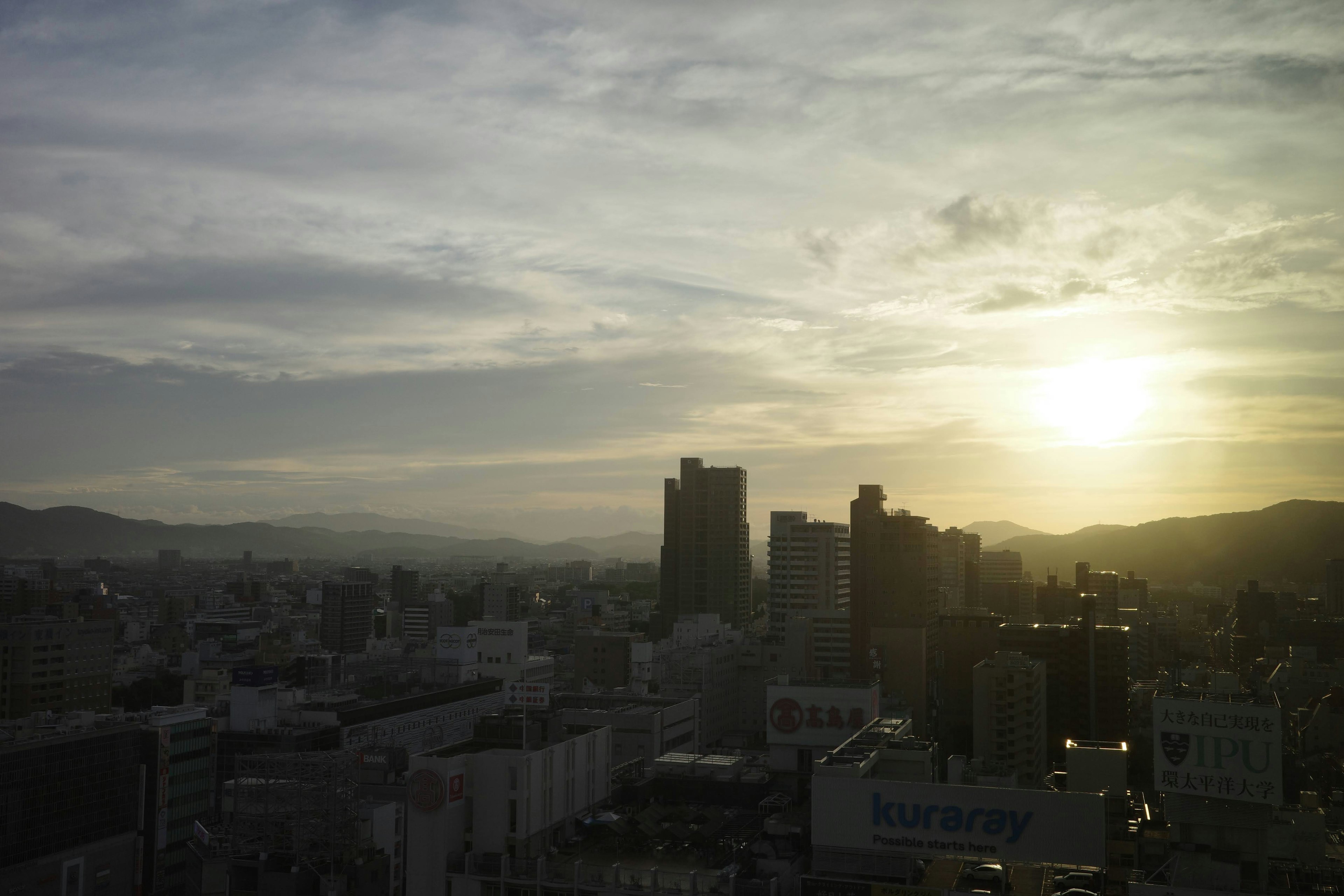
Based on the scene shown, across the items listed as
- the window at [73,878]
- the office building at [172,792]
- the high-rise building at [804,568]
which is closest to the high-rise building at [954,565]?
the high-rise building at [804,568]

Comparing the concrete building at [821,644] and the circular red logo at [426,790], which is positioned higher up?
the circular red logo at [426,790]

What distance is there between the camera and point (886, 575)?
6369 centimetres

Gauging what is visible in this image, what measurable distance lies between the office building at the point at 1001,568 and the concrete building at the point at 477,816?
116m

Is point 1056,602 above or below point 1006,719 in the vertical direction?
above

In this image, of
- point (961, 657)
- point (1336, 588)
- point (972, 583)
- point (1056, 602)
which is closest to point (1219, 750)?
point (961, 657)

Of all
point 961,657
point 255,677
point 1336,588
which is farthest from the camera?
point 1336,588

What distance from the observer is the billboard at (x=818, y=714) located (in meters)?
30.3

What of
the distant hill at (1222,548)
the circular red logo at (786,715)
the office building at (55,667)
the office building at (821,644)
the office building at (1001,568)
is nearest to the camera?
the circular red logo at (786,715)

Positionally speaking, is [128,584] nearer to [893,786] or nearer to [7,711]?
[7,711]

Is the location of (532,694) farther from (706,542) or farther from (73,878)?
(706,542)

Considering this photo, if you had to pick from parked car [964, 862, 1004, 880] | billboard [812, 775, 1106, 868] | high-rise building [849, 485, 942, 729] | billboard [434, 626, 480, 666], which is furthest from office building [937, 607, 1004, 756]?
billboard [812, 775, 1106, 868]

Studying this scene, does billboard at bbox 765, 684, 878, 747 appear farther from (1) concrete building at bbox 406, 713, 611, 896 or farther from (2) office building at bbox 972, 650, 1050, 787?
(2) office building at bbox 972, 650, 1050, 787

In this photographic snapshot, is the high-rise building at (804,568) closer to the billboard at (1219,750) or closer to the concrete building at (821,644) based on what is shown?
the concrete building at (821,644)

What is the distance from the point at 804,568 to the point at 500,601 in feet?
183
